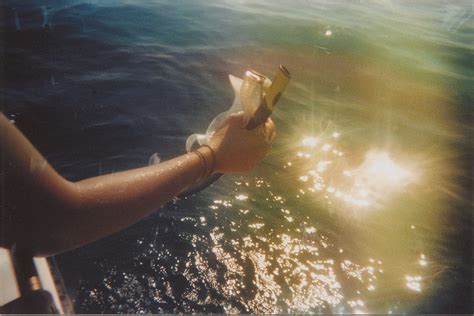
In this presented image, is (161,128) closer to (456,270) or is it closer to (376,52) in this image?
(456,270)

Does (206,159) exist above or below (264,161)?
above

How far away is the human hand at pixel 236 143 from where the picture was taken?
1.67 metres

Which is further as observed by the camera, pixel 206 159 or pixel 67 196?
pixel 206 159

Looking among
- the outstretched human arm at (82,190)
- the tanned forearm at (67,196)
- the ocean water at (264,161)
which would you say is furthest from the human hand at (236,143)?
the ocean water at (264,161)

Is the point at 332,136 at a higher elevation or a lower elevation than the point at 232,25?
lower

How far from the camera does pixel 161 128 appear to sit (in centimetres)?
548

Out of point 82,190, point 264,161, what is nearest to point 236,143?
point 82,190

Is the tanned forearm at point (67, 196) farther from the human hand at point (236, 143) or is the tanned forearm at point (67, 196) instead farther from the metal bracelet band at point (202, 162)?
the human hand at point (236, 143)

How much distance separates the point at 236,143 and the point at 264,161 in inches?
129

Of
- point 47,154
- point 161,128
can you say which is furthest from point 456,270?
point 47,154

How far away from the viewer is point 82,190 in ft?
3.89

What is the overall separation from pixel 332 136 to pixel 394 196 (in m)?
1.71

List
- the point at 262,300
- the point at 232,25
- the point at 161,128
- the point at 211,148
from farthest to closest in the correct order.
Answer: the point at 232,25 → the point at 161,128 → the point at 262,300 → the point at 211,148

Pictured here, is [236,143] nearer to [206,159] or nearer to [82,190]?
[206,159]
